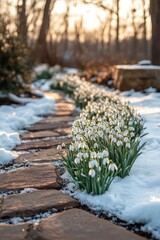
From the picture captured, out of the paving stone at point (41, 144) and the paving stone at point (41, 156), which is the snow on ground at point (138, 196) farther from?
the paving stone at point (41, 144)

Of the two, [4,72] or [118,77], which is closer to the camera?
[4,72]

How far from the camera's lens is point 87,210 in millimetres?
2502

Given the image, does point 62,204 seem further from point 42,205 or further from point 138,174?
point 138,174

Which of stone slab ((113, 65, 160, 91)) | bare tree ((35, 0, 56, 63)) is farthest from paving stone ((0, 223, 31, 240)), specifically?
bare tree ((35, 0, 56, 63))

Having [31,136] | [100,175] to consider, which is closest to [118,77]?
[31,136]

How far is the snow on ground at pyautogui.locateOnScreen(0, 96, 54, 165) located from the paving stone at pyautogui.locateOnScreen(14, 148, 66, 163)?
0.11m

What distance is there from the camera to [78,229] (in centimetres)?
216

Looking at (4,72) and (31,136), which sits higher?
(4,72)

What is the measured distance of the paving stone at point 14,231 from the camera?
2078 mm

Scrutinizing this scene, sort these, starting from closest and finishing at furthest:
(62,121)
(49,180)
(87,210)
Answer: (87,210), (49,180), (62,121)

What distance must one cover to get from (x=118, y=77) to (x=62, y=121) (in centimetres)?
423

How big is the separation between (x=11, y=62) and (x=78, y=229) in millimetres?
6222

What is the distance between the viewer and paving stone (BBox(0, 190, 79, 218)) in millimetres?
2445

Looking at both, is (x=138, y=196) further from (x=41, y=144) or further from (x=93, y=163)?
(x=41, y=144)
